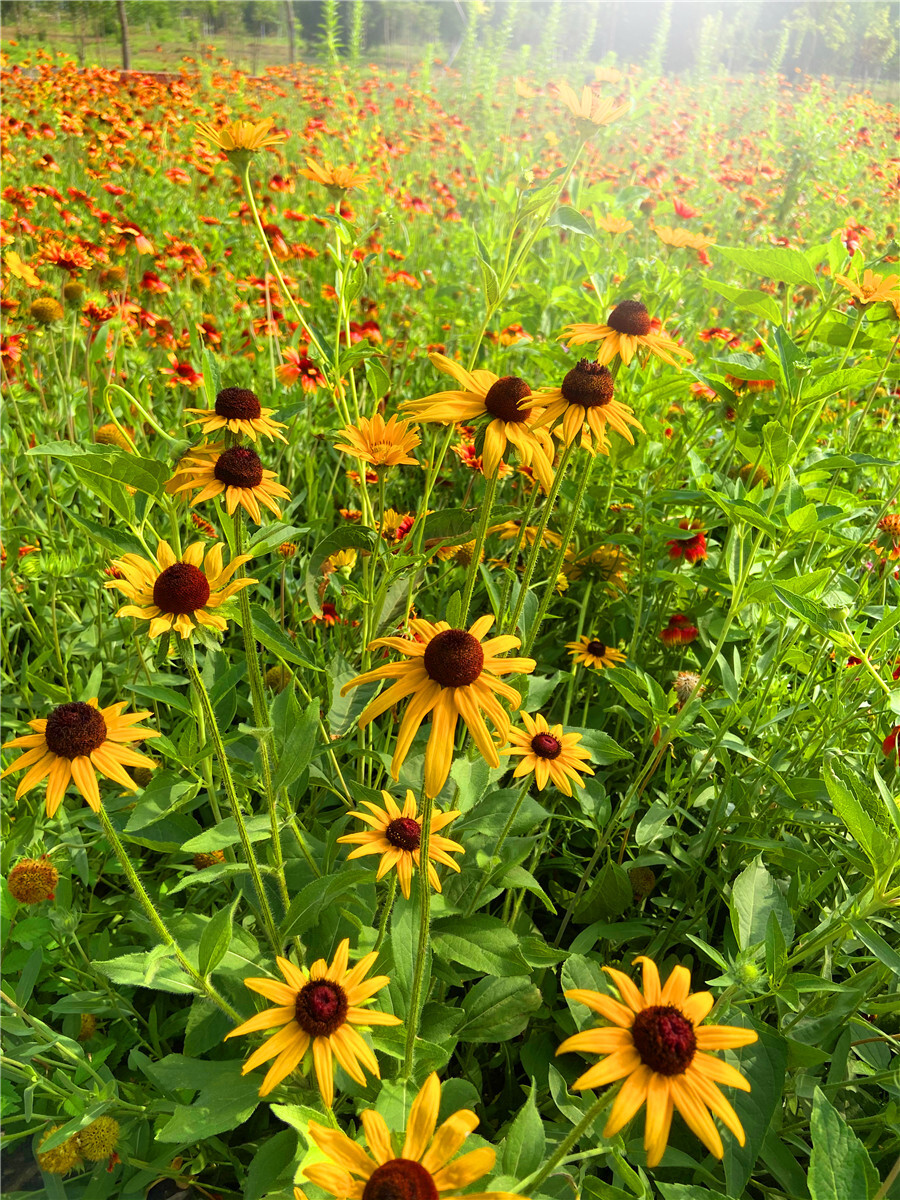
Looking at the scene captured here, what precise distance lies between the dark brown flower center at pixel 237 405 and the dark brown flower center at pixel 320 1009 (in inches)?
30.8

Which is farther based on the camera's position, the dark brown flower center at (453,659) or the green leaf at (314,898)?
the green leaf at (314,898)

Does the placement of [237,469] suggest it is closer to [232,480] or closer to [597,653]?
[232,480]

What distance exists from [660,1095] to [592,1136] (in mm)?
629

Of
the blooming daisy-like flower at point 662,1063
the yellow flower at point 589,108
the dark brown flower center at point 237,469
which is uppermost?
the yellow flower at point 589,108

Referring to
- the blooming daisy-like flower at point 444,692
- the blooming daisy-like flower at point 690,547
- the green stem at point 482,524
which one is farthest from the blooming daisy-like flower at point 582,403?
the blooming daisy-like flower at point 690,547

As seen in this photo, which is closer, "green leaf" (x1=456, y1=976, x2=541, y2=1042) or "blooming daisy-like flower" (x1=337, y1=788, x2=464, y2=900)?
"blooming daisy-like flower" (x1=337, y1=788, x2=464, y2=900)

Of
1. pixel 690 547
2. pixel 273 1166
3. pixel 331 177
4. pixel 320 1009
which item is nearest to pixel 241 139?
pixel 331 177

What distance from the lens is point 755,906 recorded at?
1168 millimetres

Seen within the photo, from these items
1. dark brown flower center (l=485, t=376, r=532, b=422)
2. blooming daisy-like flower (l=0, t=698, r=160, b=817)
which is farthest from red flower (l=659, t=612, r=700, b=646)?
blooming daisy-like flower (l=0, t=698, r=160, b=817)

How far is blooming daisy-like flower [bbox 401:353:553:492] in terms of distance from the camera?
996 millimetres

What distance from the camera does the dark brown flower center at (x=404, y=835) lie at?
110cm

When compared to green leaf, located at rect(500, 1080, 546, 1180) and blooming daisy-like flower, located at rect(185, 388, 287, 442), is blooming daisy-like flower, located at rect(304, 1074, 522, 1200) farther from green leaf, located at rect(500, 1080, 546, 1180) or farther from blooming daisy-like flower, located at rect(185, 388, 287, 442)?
blooming daisy-like flower, located at rect(185, 388, 287, 442)

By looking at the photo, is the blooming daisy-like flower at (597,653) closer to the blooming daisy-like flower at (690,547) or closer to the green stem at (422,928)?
the blooming daisy-like flower at (690,547)

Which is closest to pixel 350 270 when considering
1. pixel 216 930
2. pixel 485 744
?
pixel 485 744
